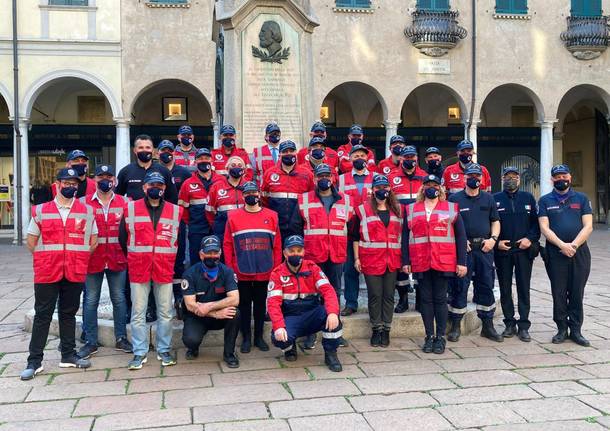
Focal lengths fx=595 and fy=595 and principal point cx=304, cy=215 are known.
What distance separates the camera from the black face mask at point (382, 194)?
253 inches

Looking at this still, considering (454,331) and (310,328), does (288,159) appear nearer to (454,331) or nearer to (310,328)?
(310,328)

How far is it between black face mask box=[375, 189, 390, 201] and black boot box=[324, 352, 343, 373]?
1772 mm

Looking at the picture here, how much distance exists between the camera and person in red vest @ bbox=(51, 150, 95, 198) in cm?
630

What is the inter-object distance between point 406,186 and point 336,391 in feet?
10.6

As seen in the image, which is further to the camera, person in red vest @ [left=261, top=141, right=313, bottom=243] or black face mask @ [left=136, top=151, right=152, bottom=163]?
person in red vest @ [left=261, top=141, right=313, bottom=243]

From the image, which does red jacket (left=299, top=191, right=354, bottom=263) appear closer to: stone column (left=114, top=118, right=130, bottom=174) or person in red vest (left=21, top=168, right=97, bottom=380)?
person in red vest (left=21, top=168, right=97, bottom=380)

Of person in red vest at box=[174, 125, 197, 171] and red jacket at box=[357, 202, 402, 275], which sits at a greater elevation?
person in red vest at box=[174, 125, 197, 171]

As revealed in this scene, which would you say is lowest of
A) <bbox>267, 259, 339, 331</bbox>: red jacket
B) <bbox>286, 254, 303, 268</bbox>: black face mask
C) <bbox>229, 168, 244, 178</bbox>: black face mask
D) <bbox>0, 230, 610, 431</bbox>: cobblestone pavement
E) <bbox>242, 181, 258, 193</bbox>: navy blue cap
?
<bbox>0, 230, 610, 431</bbox>: cobblestone pavement

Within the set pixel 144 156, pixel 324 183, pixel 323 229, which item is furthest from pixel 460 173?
pixel 144 156

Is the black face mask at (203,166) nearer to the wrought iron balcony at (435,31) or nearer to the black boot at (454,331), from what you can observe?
the black boot at (454,331)

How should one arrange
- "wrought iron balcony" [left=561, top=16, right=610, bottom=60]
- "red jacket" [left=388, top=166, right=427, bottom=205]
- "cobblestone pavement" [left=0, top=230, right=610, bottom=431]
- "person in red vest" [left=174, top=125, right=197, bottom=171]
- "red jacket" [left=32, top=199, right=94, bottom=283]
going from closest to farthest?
"cobblestone pavement" [left=0, top=230, right=610, bottom=431], "red jacket" [left=32, top=199, right=94, bottom=283], "red jacket" [left=388, top=166, right=427, bottom=205], "person in red vest" [left=174, top=125, right=197, bottom=171], "wrought iron balcony" [left=561, top=16, right=610, bottom=60]

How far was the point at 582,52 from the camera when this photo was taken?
2145 centimetres

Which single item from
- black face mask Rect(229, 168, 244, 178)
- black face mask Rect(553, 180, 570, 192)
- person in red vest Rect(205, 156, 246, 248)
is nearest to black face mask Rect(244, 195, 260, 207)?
person in red vest Rect(205, 156, 246, 248)

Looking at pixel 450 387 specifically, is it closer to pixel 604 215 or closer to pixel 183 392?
pixel 183 392
